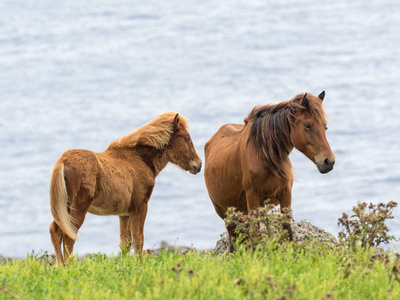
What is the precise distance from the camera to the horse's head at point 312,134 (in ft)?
29.3

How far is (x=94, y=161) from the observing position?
922cm

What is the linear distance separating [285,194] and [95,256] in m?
3.01

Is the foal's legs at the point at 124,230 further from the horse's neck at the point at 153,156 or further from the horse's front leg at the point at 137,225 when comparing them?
the horse's neck at the point at 153,156

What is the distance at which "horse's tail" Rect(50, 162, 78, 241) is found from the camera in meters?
8.64

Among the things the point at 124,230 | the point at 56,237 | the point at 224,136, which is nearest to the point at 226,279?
the point at 56,237

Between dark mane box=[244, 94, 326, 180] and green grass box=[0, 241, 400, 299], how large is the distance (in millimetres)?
1389

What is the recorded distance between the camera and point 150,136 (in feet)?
35.1

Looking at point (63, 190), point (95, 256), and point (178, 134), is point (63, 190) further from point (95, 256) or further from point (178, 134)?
point (178, 134)

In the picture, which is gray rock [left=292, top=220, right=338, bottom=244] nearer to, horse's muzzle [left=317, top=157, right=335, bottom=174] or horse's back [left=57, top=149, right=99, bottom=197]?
horse's muzzle [left=317, top=157, right=335, bottom=174]

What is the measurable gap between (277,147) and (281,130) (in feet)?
0.86

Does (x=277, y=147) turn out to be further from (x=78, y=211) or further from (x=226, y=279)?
(x=226, y=279)

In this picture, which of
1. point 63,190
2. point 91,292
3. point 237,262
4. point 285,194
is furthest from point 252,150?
point 91,292

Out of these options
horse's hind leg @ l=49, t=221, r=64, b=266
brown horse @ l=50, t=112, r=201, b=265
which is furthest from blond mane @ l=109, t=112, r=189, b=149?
horse's hind leg @ l=49, t=221, r=64, b=266

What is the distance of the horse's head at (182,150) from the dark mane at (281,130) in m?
1.73
